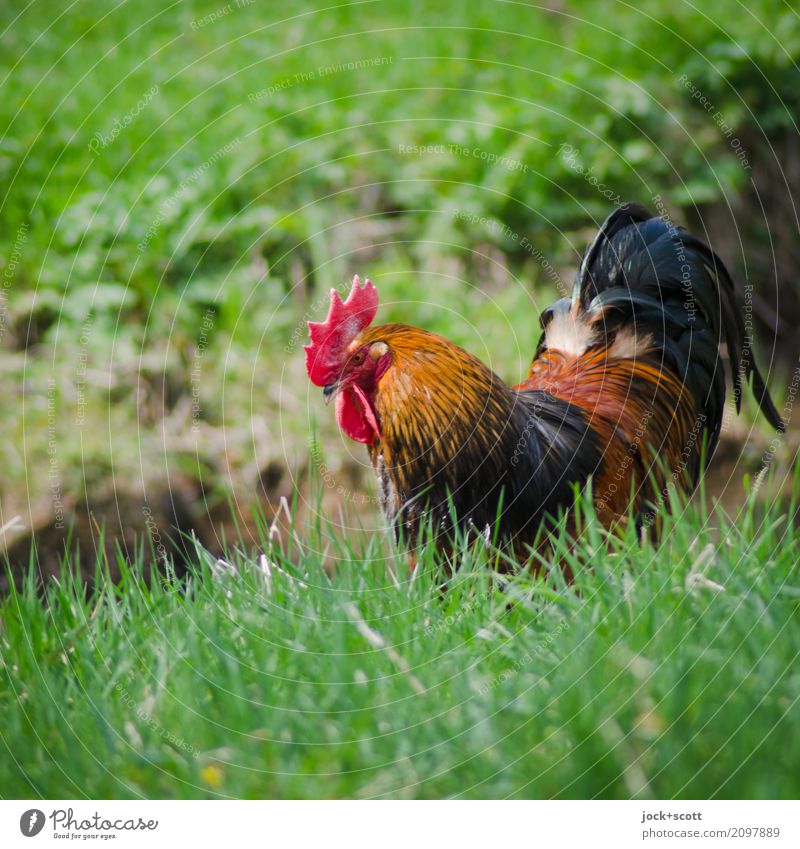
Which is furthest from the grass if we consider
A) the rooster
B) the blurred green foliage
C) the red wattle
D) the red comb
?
the blurred green foliage

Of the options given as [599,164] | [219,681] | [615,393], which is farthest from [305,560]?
[599,164]

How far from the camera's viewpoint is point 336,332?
2.43 metres

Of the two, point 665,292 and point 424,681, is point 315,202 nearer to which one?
point 665,292

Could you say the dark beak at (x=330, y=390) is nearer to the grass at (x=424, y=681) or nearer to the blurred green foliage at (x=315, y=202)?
the grass at (x=424, y=681)

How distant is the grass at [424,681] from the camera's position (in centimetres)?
149

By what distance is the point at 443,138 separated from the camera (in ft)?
14.8

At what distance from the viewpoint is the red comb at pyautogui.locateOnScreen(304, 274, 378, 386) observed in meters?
2.42

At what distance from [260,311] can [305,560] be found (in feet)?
8.39

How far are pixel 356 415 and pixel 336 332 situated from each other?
260mm

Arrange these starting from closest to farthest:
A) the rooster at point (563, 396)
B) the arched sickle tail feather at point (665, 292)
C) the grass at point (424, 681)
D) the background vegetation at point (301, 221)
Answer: the grass at point (424, 681), the rooster at point (563, 396), the arched sickle tail feather at point (665, 292), the background vegetation at point (301, 221)

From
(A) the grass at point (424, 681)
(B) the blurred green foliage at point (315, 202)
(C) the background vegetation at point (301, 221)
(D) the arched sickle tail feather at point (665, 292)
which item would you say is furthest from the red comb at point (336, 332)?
(B) the blurred green foliage at point (315, 202)

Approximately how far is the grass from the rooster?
0.26 m
